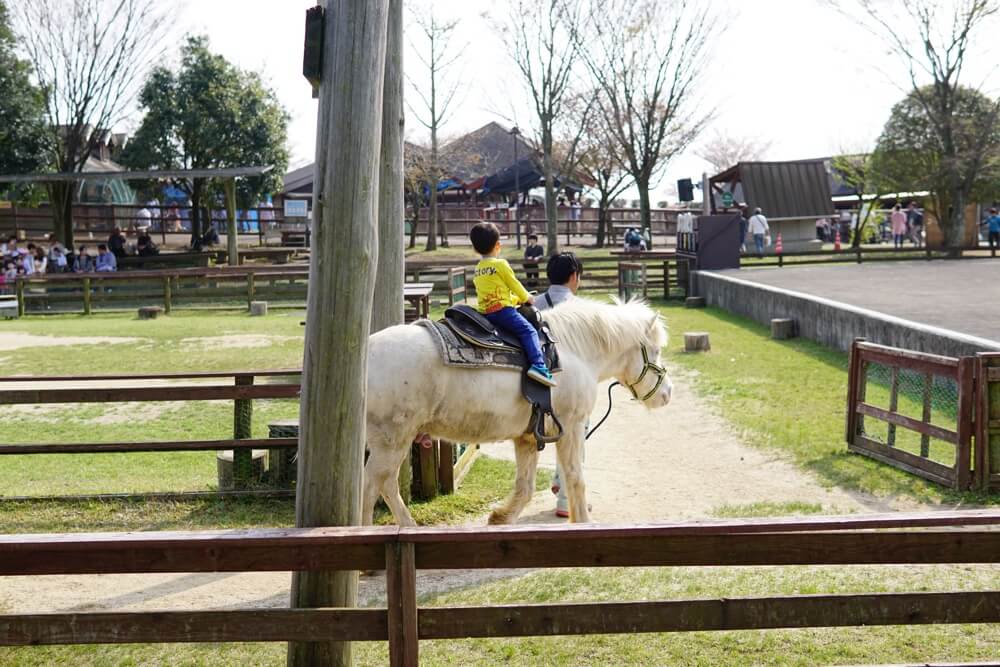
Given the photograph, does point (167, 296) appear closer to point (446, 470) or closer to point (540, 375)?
point (446, 470)

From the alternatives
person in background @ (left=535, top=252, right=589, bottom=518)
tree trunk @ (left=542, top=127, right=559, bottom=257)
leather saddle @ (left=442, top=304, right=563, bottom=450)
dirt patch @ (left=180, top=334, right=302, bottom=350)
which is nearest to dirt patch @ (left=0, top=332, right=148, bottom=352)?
dirt patch @ (left=180, top=334, right=302, bottom=350)

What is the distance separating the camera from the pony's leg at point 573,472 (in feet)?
21.8

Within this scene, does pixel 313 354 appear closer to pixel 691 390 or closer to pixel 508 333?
pixel 508 333

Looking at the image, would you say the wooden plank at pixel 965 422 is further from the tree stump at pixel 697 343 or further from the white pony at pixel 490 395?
the tree stump at pixel 697 343

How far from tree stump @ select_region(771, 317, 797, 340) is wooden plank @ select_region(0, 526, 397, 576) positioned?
15027mm

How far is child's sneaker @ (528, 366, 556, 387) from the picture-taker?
641 cm

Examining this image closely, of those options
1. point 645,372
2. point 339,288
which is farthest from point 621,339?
point 339,288

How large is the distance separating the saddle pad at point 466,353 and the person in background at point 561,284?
1.18 metres

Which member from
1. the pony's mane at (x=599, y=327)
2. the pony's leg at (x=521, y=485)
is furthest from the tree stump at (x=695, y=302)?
the pony's leg at (x=521, y=485)

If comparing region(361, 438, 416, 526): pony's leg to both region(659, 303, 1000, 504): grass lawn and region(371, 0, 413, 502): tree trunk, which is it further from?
region(659, 303, 1000, 504): grass lawn

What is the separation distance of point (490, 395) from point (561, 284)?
1.63 m

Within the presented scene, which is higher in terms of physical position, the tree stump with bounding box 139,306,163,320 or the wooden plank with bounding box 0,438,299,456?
the wooden plank with bounding box 0,438,299,456

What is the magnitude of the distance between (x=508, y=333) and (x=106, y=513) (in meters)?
3.43

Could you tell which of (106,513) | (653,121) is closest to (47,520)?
(106,513)
